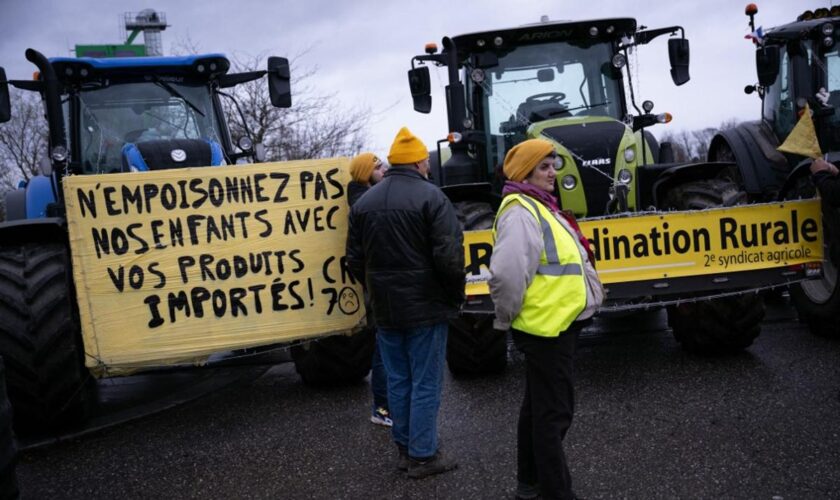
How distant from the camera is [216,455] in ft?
16.9

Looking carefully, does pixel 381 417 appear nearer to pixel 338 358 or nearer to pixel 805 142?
pixel 338 358

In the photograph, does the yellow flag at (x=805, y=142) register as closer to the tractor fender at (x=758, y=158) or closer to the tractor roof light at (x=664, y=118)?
the tractor roof light at (x=664, y=118)

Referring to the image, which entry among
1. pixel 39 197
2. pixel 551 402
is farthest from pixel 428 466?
pixel 39 197

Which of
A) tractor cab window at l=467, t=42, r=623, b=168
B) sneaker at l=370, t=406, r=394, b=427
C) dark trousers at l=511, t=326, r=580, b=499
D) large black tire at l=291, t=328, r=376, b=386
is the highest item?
tractor cab window at l=467, t=42, r=623, b=168

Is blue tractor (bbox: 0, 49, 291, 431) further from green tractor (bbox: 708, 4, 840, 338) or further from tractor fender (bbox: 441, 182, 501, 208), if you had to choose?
green tractor (bbox: 708, 4, 840, 338)

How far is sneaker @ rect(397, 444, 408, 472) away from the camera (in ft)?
15.3

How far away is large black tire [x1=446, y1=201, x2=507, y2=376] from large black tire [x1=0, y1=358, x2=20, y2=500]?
338 centimetres

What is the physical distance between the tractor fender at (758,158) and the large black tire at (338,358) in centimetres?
472

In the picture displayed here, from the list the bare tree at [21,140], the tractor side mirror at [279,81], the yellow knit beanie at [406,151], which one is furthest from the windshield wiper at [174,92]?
the bare tree at [21,140]

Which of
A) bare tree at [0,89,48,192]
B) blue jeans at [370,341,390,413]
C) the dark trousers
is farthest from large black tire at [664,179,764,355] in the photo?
bare tree at [0,89,48,192]

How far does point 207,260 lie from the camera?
5.48m

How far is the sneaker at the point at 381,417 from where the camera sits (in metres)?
5.48

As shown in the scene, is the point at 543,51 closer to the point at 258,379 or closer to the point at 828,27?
the point at 828,27

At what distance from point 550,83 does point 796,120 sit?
2.73m
